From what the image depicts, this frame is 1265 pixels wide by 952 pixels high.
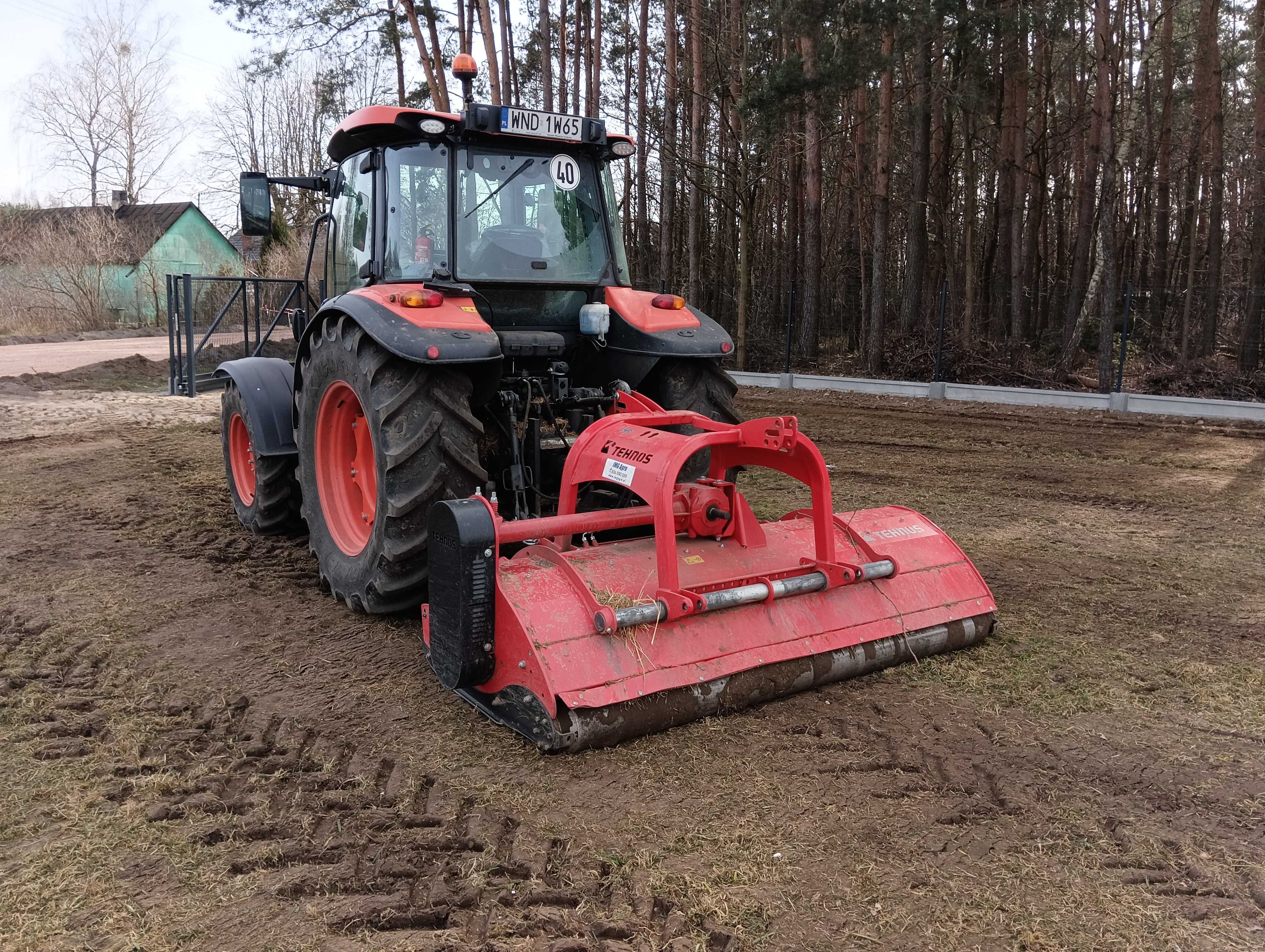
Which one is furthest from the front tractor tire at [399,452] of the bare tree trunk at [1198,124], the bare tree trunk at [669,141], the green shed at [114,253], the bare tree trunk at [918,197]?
the green shed at [114,253]

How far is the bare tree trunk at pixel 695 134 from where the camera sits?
53.2 ft

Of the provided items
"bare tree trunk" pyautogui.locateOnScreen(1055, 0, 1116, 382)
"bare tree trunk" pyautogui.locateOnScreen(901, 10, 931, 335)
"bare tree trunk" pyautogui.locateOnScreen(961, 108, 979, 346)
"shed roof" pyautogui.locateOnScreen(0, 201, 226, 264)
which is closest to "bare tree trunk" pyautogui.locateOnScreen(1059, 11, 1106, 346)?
"bare tree trunk" pyautogui.locateOnScreen(1055, 0, 1116, 382)

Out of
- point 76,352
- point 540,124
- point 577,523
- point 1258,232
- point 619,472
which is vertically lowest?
point 577,523

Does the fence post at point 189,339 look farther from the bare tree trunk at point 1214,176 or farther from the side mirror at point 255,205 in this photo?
the bare tree trunk at point 1214,176

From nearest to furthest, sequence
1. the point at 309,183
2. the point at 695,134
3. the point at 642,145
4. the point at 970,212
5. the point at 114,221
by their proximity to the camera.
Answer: the point at 309,183 < the point at 695,134 < the point at 970,212 < the point at 642,145 < the point at 114,221

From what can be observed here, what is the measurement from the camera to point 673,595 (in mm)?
3135

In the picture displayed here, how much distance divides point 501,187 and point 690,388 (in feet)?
4.20

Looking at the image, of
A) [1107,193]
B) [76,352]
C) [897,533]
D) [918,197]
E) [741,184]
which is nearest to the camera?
[897,533]

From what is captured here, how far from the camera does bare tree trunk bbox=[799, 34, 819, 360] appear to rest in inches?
546

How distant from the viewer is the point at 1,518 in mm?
6035

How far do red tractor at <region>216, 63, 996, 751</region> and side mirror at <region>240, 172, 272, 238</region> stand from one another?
0.06 ft

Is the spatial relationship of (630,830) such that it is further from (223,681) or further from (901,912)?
(223,681)

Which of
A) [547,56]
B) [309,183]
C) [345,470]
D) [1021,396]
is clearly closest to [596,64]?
[547,56]

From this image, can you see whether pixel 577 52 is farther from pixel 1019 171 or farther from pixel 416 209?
pixel 416 209
